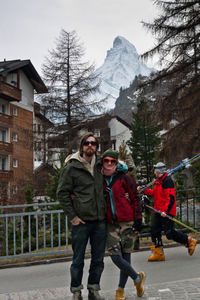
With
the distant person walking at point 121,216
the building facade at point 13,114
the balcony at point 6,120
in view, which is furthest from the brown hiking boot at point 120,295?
the balcony at point 6,120

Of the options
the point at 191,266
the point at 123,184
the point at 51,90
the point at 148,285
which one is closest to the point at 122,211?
the point at 123,184

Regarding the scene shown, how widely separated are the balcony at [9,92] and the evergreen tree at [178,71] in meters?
22.9

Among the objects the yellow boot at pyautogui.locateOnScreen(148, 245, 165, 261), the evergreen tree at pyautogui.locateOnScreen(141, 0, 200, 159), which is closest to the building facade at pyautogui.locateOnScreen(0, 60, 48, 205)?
the evergreen tree at pyautogui.locateOnScreen(141, 0, 200, 159)

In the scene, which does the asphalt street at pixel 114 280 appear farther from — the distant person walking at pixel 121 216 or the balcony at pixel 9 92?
the balcony at pixel 9 92

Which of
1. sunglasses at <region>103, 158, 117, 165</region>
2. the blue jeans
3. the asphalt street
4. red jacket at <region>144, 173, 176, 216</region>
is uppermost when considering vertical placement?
sunglasses at <region>103, 158, 117, 165</region>

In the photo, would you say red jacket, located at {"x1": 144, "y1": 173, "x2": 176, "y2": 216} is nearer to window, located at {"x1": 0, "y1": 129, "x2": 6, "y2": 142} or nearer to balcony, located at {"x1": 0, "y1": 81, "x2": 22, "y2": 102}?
balcony, located at {"x1": 0, "y1": 81, "x2": 22, "y2": 102}

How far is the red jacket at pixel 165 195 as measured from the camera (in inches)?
272

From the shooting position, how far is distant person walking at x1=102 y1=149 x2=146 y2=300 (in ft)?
14.8

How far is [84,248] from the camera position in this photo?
14.7 feet

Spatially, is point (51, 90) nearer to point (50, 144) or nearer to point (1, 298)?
point (50, 144)

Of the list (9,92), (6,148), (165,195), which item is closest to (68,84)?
(9,92)

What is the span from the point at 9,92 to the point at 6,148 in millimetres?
5488

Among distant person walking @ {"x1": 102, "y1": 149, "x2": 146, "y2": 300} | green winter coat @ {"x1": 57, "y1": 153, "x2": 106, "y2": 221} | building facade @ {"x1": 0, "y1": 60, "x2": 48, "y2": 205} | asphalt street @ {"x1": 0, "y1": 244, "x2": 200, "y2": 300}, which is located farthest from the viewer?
building facade @ {"x1": 0, "y1": 60, "x2": 48, "y2": 205}

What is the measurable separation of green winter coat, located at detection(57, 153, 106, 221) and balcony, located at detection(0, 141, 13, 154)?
33.8 meters
